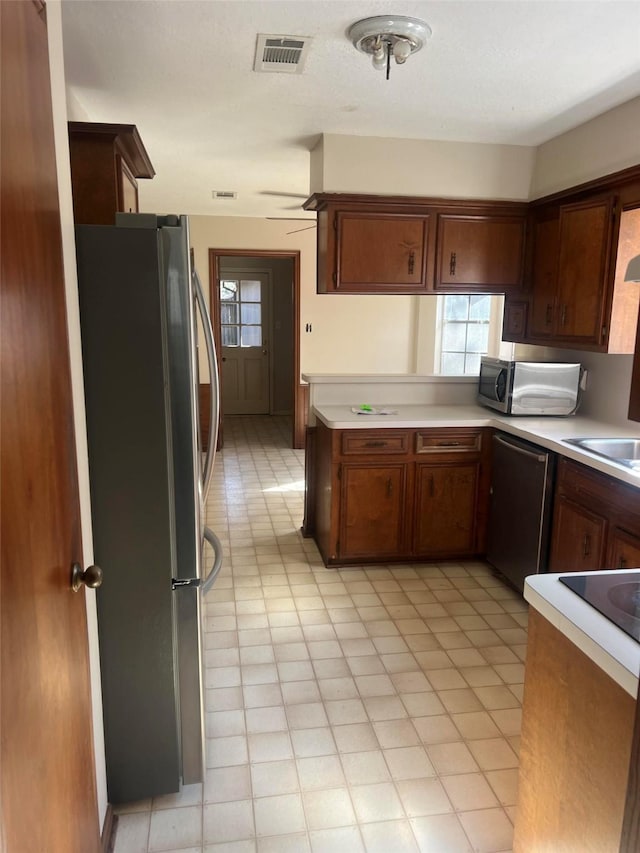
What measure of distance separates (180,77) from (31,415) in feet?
6.98

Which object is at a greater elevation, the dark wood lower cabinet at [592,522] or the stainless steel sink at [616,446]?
the stainless steel sink at [616,446]

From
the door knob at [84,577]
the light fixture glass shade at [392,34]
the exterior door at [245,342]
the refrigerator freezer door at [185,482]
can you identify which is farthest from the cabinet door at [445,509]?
the exterior door at [245,342]

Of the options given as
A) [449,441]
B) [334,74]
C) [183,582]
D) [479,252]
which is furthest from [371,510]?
[334,74]

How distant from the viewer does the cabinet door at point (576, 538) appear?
2.61 m

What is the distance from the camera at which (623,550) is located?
7.99 feet

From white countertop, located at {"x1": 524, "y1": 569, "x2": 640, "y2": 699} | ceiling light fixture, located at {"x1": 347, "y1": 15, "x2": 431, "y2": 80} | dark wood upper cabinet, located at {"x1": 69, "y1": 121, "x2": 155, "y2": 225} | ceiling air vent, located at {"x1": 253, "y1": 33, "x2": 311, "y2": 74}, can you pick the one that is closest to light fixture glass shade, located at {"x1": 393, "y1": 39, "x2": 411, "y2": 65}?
ceiling light fixture, located at {"x1": 347, "y1": 15, "x2": 431, "y2": 80}

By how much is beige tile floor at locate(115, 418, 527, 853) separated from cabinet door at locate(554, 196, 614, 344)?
1.48 m

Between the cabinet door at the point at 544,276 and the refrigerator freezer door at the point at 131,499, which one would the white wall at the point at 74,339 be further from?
the cabinet door at the point at 544,276

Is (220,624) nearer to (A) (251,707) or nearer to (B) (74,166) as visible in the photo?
(A) (251,707)

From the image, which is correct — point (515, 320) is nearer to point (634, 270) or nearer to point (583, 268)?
point (583, 268)

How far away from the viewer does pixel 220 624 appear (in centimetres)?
300

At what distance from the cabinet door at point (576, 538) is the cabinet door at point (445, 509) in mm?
706


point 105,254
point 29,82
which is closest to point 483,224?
point 105,254

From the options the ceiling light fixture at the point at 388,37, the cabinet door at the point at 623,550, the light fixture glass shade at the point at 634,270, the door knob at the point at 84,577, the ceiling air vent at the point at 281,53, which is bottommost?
the cabinet door at the point at 623,550
